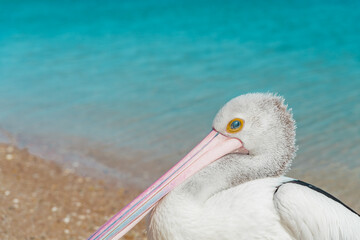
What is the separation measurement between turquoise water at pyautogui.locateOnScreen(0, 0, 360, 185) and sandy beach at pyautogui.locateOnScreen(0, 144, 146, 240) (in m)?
0.31

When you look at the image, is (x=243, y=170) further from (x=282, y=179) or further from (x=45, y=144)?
(x=45, y=144)

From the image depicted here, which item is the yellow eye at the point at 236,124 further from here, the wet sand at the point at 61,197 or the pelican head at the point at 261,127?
the wet sand at the point at 61,197

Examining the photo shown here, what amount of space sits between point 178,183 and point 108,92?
535 cm

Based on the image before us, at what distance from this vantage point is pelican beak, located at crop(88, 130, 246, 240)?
9.27ft

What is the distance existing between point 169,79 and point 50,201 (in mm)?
3818

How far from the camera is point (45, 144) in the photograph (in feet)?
20.9

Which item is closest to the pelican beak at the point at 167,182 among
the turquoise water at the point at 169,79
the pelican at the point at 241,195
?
the pelican at the point at 241,195

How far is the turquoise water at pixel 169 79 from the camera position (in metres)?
5.91

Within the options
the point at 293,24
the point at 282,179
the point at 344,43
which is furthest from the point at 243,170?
the point at 293,24

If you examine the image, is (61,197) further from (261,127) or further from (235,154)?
(261,127)

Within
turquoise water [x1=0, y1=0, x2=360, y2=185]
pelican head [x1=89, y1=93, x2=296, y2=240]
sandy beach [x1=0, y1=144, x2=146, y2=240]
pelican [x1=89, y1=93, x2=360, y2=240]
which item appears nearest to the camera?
pelican [x1=89, y1=93, x2=360, y2=240]

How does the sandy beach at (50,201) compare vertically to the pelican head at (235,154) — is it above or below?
below

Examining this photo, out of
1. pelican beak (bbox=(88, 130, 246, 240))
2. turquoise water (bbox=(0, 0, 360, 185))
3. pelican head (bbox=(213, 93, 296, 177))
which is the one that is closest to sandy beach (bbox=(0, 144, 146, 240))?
turquoise water (bbox=(0, 0, 360, 185))

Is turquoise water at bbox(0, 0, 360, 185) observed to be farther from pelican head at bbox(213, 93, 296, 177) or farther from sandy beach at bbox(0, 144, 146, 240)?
pelican head at bbox(213, 93, 296, 177)
